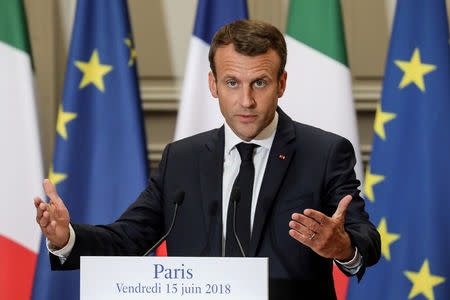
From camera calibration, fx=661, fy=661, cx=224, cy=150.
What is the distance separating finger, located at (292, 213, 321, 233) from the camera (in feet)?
4.88

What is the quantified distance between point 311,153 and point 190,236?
0.44 m

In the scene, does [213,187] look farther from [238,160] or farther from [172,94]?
[172,94]

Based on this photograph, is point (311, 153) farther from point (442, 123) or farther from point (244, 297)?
point (442, 123)

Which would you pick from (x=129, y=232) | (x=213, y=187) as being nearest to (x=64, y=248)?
(x=129, y=232)

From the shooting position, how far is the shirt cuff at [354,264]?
1682 millimetres

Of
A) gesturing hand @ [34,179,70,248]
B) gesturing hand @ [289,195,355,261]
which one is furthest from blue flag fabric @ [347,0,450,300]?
gesturing hand @ [34,179,70,248]

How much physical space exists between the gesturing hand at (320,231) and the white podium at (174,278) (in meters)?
0.17

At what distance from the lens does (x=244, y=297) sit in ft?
4.49

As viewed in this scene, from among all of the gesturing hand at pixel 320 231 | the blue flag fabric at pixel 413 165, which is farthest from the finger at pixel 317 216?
the blue flag fabric at pixel 413 165

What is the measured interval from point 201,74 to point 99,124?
58 cm

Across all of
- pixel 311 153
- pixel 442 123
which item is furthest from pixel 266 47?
pixel 442 123

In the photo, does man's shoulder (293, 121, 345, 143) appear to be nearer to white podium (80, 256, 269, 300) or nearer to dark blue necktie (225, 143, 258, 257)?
dark blue necktie (225, 143, 258, 257)

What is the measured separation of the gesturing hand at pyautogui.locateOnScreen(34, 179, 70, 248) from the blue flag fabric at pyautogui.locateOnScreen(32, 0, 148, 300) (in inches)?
60.9

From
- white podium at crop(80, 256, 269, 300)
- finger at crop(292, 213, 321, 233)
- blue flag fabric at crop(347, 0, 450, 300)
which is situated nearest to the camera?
white podium at crop(80, 256, 269, 300)
